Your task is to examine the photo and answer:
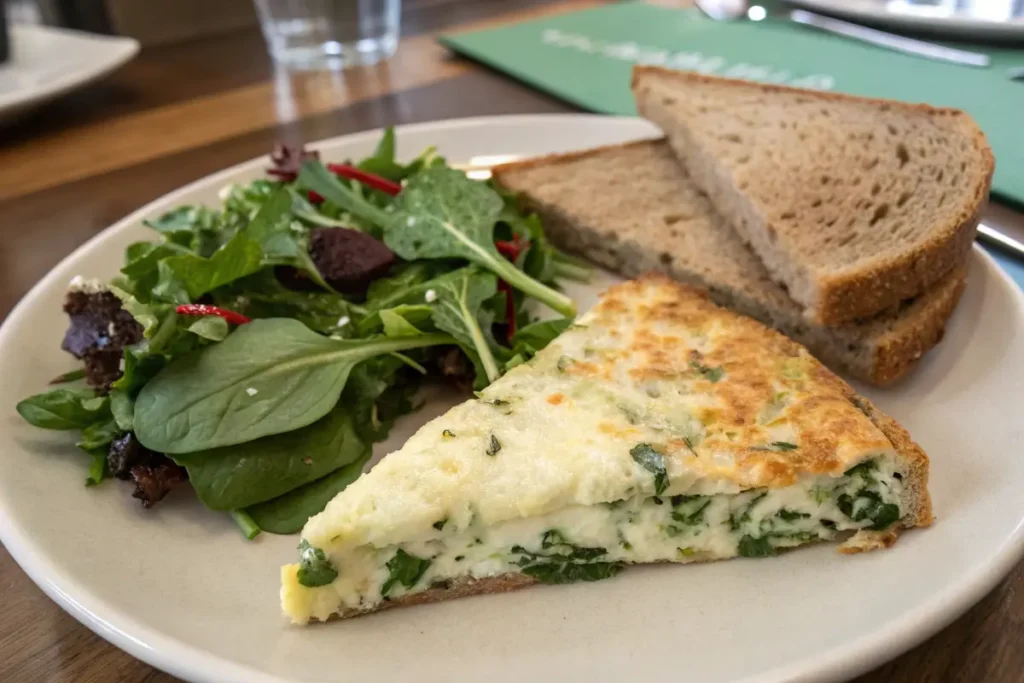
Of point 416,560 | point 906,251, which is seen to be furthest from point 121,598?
point 906,251

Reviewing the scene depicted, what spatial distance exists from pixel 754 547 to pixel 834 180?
144cm

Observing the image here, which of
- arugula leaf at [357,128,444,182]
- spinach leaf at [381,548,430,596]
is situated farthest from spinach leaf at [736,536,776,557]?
arugula leaf at [357,128,444,182]

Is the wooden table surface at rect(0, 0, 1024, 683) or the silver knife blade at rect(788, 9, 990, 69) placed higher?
the silver knife blade at rect(788, 9, 990, 69)

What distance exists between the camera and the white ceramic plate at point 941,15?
3.82m

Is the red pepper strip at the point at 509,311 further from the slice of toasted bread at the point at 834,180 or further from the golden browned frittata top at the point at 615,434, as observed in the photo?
the slice of toasted bread at the point at 834,180

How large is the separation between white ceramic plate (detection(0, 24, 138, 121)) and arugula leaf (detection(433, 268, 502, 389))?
2.65m

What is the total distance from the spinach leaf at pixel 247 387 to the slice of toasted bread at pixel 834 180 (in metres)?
1.20

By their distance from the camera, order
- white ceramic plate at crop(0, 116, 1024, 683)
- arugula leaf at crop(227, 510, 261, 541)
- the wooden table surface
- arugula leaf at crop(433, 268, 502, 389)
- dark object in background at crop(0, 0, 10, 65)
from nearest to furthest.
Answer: white ceramic plate at crop(0, 116, 1024, 683) < the wooden table surface < arugula leaf at crop(227, 510, 261, 541) < arugula leaf at crop(433, 268, 502, 389) < dark object in background at crop(0, 0, 10, 65)

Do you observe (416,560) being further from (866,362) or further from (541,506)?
(866,362)

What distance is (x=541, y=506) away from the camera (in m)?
1.45

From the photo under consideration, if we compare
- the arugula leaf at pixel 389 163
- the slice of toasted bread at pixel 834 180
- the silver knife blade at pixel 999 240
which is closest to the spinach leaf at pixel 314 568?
the slice of toasted bread at pixel 834 180

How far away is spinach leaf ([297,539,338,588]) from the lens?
138 cm

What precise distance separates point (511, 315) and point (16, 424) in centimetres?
123

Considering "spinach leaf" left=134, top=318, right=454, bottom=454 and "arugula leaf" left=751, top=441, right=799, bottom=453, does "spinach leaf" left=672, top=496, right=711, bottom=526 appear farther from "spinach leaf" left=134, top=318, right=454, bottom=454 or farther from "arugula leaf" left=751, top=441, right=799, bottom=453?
"spinach leaf" left=134, top=318, right=454, bottom=454
